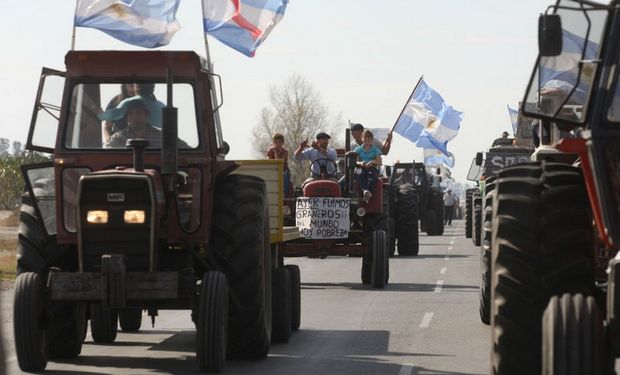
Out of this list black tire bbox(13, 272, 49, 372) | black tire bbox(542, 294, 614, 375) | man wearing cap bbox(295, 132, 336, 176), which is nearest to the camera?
black tire bbox(542, 294, 614, 375)

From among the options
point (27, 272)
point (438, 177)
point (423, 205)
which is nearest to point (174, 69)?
point (27, 272)

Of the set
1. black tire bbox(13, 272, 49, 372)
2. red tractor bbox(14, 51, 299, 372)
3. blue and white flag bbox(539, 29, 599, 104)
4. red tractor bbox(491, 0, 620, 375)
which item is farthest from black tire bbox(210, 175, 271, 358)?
blue and white flag bbox(539, 29, 599, 104)

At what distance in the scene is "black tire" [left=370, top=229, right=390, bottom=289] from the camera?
71.1ft

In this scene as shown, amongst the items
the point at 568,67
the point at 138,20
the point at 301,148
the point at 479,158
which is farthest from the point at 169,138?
the point at 479,158

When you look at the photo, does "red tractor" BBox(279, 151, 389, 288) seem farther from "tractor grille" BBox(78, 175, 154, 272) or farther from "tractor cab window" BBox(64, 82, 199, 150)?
"tractor grille" BBox(78, 175, 154, 272)

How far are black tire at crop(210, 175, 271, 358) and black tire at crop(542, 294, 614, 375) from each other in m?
4.99

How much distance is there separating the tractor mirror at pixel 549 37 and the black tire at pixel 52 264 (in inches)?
210

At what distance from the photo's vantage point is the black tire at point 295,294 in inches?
587

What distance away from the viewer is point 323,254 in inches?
867

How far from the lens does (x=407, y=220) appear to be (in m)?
31.4

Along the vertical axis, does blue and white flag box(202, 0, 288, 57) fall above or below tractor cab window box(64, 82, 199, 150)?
above

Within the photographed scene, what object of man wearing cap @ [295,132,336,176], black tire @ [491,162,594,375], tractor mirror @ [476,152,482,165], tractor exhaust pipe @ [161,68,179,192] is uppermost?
tractor mirror @ [476,152,482,165]

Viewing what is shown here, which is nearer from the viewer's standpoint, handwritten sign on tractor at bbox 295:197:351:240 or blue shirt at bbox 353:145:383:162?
handwritten sign on tractor at bbox 295:197:351:240

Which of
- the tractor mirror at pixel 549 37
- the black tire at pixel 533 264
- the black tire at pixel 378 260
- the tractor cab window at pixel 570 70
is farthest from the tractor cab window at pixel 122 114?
the black tire at pixel 378 260
